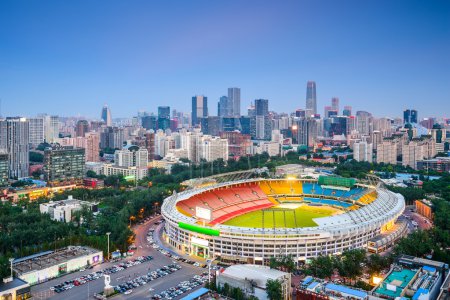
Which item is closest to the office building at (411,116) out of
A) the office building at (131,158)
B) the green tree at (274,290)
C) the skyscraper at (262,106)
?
the skyscraper at (262,106)

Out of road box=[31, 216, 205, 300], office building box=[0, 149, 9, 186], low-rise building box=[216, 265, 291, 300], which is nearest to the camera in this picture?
low-rise building box=[216, 265, 291, 300]

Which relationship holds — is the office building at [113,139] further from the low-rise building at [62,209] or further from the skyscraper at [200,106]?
the skyscraper at [200,106]

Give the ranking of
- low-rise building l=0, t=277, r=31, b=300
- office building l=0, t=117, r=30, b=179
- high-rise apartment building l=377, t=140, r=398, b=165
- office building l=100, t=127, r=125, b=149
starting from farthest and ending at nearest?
office building l=100, t=127, r=125, b=149, high-rise apartment building l=377, t=140, r=398, b=165, office building l=0, t=117, r=30, b=179, low-rise building l=0, t=277, r=31, b=300

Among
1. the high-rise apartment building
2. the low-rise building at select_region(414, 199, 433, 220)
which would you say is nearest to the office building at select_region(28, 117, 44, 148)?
the high-rise apartment building

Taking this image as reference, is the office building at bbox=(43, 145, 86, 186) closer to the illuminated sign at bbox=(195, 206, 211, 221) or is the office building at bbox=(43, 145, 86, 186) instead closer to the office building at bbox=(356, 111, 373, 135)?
the illuminated sign at bbox=(195, 206, 211, 221)

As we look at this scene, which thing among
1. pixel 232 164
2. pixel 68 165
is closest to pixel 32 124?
pixel 68 165

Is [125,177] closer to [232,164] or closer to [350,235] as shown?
[232,164]

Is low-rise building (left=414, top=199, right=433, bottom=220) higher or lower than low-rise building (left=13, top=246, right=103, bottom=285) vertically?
higher
